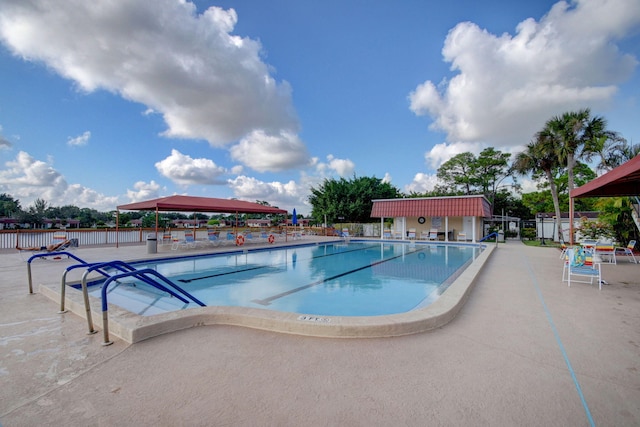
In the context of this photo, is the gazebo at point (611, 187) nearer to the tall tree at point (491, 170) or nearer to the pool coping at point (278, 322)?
the pool coping at point (278, 322)

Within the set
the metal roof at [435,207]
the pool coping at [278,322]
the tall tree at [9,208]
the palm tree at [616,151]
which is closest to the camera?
the pool coping at [278,322]

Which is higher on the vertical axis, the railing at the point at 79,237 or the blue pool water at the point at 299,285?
the railing at the point at 79,237

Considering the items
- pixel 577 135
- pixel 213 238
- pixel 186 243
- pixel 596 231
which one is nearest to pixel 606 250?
pixel 596 231

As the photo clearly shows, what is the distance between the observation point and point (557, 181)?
2844cm

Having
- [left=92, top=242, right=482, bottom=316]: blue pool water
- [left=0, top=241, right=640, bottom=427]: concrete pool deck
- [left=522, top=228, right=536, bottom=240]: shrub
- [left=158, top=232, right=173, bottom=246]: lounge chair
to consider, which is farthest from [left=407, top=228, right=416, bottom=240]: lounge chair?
[left=0, top=241, right=640, bottom=427]: concrete pool deck

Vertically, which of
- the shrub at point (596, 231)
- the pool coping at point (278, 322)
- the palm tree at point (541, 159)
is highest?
the palm tree at point (541, 159)

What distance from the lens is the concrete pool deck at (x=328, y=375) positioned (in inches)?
71.7

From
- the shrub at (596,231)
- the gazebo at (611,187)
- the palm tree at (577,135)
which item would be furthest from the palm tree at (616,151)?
the gazebo at (611,187)

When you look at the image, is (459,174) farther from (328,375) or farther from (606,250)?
(328,375)

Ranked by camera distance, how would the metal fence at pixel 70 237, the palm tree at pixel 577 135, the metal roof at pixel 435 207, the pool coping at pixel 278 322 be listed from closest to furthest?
the pool coping at pixel 278 322, the metal fence at pixel 70 237, the palm tree at pixel 577 135, the metal roof at pixel 435 207

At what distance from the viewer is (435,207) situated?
19.3 m

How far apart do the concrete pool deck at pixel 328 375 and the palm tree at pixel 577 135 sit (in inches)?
712

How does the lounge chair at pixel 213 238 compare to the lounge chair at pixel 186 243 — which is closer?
the lounge chair at pixel 186 243

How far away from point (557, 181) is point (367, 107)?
2421 centimetres
